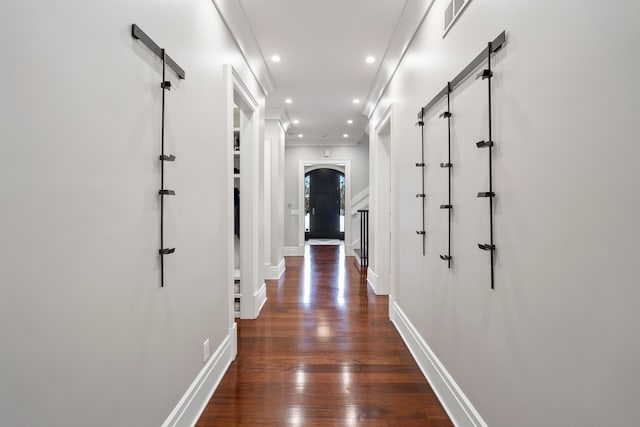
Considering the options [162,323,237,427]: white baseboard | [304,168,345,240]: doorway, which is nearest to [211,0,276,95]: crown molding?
[162,323,237,427]: white baseboard

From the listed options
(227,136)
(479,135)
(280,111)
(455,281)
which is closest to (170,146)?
(227,136)

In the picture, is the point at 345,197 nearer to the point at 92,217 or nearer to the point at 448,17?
the point at 448,17

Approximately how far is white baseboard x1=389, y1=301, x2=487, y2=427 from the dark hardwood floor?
52 mm

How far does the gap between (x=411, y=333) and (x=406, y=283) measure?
0.44m

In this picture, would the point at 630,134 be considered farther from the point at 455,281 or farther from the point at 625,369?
the point at 455,281

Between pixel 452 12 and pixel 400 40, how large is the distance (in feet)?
3.68

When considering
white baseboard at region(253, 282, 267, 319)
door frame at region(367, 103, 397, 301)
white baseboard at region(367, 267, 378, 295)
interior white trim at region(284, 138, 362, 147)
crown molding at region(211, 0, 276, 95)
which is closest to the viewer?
crown molding at region(211, 0, 276, 95)

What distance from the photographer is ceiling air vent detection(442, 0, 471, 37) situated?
189 centimetres

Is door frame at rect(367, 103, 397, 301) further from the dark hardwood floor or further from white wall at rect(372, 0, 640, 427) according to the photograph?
white wall at rect(372, 0, 640, 427)

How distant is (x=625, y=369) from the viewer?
87cm

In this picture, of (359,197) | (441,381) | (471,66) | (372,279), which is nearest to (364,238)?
(359,197)

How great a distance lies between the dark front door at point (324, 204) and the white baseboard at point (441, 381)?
8188mm

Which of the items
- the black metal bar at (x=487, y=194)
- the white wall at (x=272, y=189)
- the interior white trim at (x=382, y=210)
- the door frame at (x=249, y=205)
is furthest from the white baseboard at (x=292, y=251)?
the black metal bar at (x=487, y=194)

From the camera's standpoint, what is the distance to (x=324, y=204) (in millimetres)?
11328
